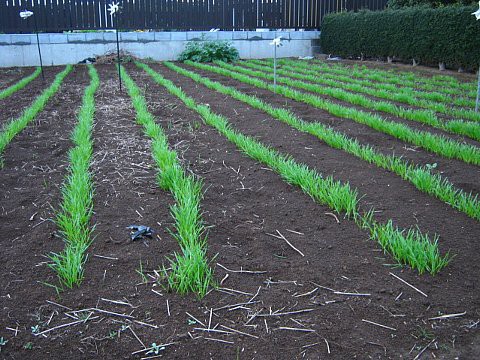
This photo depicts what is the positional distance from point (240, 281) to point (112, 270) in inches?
23.8

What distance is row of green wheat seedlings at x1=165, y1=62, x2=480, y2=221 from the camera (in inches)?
110

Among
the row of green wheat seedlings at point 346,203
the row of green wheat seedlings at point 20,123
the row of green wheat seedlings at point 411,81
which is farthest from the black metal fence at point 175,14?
the row of green wheat seedlings at point 346,203

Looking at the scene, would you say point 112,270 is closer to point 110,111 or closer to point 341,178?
point 341,178

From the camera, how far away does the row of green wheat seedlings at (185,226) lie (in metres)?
2.07

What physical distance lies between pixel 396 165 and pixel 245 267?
1697 mm

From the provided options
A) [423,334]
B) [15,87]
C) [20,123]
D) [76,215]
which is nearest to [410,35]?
[15,87]

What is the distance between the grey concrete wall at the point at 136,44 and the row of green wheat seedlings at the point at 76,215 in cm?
927

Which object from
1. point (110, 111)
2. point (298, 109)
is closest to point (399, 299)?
point (298, 109)

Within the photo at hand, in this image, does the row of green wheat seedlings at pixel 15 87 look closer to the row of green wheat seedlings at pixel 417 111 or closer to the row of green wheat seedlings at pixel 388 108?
the row of green wheat seedlings at pixel 388 108

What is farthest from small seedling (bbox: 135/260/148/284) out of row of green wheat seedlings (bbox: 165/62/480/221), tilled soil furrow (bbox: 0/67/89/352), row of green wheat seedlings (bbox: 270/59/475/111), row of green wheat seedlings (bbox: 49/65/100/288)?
row of green wheat seedlings (bbox: 270/59/475/111)

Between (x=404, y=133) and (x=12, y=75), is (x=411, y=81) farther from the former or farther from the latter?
(x=12, y=75)

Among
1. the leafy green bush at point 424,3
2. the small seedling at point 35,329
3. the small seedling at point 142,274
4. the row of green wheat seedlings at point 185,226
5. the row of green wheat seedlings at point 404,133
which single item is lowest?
the small seedling at point 35,329

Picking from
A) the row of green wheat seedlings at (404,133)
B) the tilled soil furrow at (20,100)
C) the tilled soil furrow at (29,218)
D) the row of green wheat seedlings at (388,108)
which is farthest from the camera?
the tilled soil furrow at (20,100)

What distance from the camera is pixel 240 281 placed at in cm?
213
